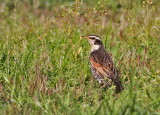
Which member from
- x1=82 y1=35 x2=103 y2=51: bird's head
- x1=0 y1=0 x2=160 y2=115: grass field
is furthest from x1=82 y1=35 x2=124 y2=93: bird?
x1=0 y1=0 x2=160 y2=115: grass field

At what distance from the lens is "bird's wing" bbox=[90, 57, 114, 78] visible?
8.07 meters

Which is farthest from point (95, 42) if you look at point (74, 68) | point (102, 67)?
point (74, 68)

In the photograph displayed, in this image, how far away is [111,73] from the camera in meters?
7.97

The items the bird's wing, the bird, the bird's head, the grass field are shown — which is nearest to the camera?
the grass field

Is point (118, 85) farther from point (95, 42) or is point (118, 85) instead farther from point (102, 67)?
point (95, 42)

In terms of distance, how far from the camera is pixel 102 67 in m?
8.29

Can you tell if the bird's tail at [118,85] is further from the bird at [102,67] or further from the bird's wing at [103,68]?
the bird's wing at [103,68]

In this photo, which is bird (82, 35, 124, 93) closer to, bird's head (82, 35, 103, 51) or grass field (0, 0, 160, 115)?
bird's head (82, 35, 103, 51)

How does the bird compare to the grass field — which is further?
the bird

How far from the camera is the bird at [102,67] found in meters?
7.56

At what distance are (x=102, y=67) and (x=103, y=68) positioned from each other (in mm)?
32

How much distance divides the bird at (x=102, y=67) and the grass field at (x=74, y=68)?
0.49 ft

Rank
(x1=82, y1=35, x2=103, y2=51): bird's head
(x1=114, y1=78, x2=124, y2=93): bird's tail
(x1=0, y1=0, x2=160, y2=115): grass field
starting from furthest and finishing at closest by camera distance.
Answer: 1. (x1=82, y1=35, x2=103, y2=51): bird's head
2. (x1=114, y1=78, x2=124, y2=93): bird's tail
3. (x1=0, y1=0, x2=160, y2=115): grass field

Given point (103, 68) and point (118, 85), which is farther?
point (103, 68)
